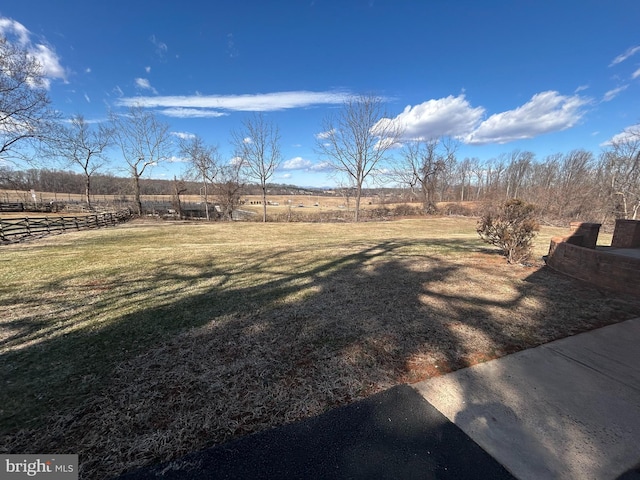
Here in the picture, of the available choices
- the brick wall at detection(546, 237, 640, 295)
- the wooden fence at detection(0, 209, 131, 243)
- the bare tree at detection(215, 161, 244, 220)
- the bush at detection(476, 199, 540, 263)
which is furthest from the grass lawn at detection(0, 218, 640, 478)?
the bare tree at detection(215, 161, 244, 220)

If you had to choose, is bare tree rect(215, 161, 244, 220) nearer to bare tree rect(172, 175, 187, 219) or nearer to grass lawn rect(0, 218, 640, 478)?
bare tree rect(172, 175, 187, 219)

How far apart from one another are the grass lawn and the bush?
2.02 feet

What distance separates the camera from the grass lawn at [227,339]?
2.13 metres

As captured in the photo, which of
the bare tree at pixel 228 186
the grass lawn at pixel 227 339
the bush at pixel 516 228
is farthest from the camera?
the bare tree at pixel 228 186

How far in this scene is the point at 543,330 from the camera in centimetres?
365

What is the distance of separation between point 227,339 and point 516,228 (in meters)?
7.71

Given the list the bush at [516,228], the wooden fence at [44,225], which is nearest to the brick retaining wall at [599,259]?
the bush at [516,228]

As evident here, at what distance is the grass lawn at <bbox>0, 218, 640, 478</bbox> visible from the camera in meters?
2.13

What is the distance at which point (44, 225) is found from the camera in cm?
1616

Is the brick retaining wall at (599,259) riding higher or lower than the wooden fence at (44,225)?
higher

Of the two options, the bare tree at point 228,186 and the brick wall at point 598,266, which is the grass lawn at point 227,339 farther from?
the bare tree at point 228,186

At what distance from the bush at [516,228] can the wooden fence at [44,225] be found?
64.9 ft

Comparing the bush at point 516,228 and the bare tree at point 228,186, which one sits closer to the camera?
the bush at point 516,228

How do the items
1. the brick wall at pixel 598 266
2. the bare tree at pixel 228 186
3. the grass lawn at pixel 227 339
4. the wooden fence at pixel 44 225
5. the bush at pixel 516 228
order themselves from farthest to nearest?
the bare tree at pixel 228 186 → the wooden fence at pixel 44 225 → the bush at pixel 516 228 → the brick wall at pixel 598 266 → the grass lawn at pixel 227 339
